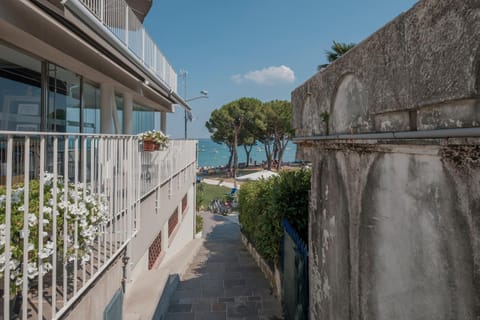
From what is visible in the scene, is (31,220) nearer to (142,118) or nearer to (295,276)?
(295,276)

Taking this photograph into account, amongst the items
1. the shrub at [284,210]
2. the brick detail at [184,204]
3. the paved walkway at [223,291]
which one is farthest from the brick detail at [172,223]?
the shrub at [284,210]

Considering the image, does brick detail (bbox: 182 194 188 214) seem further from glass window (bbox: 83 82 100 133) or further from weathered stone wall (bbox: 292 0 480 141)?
weathered stone wall (bbox: 292 0 480 141)

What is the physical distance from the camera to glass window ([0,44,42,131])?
176 inches

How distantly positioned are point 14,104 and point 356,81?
5.48m

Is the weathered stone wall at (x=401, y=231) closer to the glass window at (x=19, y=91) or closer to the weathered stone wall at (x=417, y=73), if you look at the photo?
the weathered stone wall at (x=417, y=73)

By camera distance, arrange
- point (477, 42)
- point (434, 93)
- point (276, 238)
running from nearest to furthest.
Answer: point (477, 42) → point (434, 93) → point (276, 238)

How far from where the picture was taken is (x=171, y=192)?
25.4 ft

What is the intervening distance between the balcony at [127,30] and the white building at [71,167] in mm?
31

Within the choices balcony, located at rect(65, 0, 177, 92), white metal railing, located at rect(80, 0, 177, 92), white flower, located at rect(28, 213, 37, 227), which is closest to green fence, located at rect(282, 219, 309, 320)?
white flower, located at rect(28, 213, 37, 227)

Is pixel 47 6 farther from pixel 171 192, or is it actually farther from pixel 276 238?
pixel 276 238

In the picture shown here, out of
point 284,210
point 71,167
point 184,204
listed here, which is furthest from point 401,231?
point 184,204

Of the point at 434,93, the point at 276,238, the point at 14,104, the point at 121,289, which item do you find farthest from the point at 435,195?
the point at 14,104

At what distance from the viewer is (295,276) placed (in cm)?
473

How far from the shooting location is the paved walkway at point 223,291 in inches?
239
